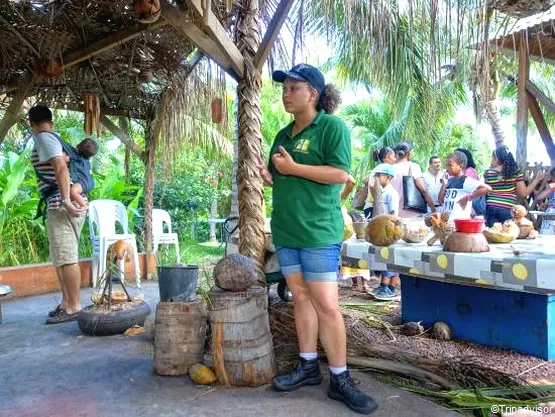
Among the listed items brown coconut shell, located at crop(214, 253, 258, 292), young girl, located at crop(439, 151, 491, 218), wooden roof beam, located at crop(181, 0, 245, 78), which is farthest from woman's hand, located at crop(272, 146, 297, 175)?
young girl, located at crop(439, 151, 491, 218)

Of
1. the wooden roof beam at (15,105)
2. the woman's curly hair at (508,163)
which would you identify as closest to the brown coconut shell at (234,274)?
the woman's curly hair at (508,163)

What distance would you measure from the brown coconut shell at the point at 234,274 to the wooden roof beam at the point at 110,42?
2.68 meters

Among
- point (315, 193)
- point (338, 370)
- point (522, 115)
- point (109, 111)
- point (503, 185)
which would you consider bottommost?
point (338, 370)

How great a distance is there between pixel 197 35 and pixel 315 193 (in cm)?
175

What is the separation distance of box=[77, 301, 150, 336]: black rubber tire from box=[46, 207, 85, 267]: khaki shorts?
2.13 feet

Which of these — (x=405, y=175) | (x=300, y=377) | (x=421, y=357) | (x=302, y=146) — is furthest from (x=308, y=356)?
(x=405, y=175)

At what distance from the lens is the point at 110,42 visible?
471 centimetres

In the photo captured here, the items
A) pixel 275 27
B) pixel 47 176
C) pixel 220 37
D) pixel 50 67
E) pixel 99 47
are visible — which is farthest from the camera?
pixel 50 67

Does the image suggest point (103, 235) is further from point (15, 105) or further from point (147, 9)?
point (147, 9)

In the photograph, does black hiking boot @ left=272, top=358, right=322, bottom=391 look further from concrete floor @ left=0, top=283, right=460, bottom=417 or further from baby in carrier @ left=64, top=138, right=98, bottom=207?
baby in carrier @ left=64, top=138, right=98, bottom=207

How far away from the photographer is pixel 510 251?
2793 mm

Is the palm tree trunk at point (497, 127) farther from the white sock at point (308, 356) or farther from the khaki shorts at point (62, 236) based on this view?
the white sock at point (308, 356)

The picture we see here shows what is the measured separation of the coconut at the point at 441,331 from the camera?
11.7ft

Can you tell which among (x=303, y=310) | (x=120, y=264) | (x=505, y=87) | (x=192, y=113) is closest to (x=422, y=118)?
(x=192, y=113)
